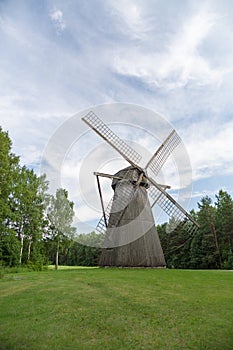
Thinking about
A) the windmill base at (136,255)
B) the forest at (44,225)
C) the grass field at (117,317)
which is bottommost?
the grass field at (117,317)

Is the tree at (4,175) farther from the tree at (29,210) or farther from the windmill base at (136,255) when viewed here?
the windmill base at (136,255)

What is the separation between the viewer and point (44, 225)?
30.2 meters

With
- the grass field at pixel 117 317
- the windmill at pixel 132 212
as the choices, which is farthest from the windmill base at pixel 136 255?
the grass field at pixel 117 317

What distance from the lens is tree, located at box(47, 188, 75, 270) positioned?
31395mm

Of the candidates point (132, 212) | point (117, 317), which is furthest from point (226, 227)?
point (117, 317)

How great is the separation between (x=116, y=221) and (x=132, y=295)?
10042mm

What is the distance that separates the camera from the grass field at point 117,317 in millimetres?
5793

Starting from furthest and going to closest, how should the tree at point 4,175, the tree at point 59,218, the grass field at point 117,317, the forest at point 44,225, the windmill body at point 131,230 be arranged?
the tree at point 59,218, the forest at point 44,225, the tree at point 4,175, the windmill body at point 131,230, the grass field at point 117,317

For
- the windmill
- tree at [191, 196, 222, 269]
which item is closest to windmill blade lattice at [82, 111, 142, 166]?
the windmill

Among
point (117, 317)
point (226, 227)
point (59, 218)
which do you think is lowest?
point (117, 317)

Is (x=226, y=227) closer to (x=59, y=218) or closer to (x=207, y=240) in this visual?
(x=207, y=240)

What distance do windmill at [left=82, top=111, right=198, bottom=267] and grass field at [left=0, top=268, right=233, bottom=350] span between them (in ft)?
24.8

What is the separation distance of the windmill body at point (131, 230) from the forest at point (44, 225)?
4270 millimetres

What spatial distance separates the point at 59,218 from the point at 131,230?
14935 millimetres
